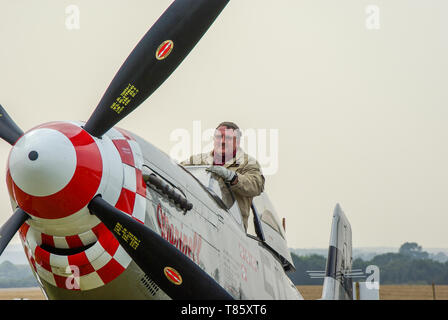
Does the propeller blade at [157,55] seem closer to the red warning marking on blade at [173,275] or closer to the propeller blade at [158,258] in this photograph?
the propeller blade at [158,258]

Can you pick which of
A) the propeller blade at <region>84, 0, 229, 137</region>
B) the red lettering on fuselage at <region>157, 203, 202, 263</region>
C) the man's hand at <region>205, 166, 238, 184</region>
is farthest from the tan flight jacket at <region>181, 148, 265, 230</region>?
the propeller blade at <region>84, 0, 229, 137</region>

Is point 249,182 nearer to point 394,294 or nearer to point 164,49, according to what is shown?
point 164,49

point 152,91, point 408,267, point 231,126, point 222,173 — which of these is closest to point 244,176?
point 222,173

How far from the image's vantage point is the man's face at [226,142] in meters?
5.63

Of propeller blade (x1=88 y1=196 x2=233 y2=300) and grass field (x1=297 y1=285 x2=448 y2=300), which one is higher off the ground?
propeller blade (x1=88 y1=196 x2=233 y2=300)

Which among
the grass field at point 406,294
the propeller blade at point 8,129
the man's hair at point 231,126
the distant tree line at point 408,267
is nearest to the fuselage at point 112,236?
the propeller blade at point 8,129

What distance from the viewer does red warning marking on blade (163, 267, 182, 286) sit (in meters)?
3.78

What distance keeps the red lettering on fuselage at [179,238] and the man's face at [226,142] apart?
58.4 inches

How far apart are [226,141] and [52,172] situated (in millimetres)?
2533

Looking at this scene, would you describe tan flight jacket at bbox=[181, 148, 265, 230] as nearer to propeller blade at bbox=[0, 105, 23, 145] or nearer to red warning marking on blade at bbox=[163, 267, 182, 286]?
red warning marking on blade at bbox=[163, 267, 182, 286]

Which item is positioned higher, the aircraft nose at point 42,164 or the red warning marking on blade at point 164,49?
the red warning marking on blade at point 164,49

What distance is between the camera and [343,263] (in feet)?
26.4

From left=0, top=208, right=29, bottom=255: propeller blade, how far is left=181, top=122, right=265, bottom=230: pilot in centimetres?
207

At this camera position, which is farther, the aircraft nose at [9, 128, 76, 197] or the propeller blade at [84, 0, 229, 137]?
the propeller blade at [84, 0, 229, 137]
